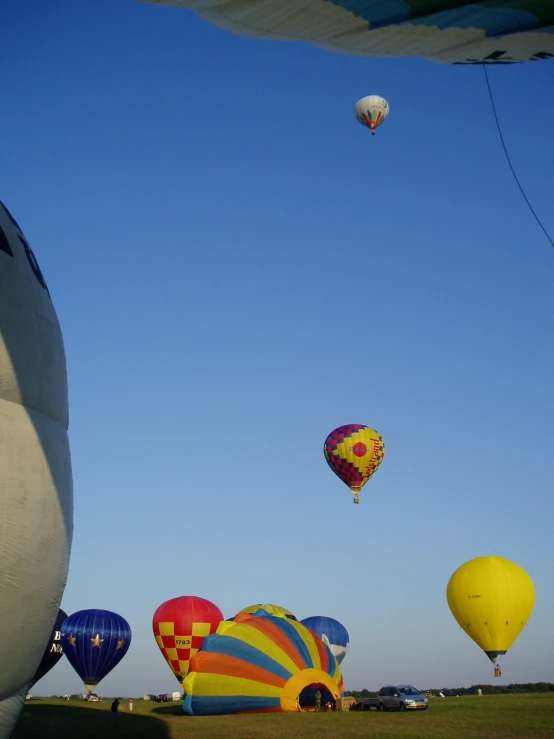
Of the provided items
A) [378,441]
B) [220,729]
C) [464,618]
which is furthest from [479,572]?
[220,729]

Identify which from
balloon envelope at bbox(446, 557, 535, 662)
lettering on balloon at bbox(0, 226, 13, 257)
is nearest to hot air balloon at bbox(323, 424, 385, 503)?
balloon envelope at bbox(446, 557, 535, 662)

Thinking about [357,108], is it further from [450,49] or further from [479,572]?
[450,49]

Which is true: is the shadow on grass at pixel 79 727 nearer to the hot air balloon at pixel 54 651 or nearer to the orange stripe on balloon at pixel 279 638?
the orange stripe on balloon at pixel 279 638

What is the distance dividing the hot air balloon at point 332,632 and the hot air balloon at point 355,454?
6.43 meters

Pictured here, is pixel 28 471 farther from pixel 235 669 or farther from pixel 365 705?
pixel 365 705

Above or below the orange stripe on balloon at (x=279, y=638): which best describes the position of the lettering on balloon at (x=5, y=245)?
above

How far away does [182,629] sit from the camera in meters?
31.1

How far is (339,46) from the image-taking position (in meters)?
5.00

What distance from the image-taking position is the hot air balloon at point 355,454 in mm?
32719

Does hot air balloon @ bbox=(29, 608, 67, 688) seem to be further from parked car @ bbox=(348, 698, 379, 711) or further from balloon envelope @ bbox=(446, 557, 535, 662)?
balloon envelope @ bbox=(446, 557, 535, 662)

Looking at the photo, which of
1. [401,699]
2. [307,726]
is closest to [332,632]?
[401,699]

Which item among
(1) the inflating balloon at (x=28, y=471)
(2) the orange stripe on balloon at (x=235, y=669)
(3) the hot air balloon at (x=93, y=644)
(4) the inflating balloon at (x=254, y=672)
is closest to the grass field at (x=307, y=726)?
(4) the inflating balloon at (x=254, y=672)

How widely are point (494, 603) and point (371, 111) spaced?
18.7m

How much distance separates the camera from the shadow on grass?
12742 mm
